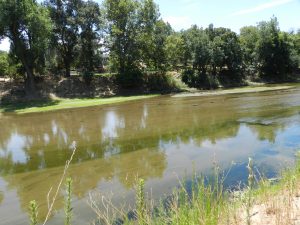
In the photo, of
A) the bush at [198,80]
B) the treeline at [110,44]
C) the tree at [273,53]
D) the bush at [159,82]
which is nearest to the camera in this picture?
the treeline at [110,44]

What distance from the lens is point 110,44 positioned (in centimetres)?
4878

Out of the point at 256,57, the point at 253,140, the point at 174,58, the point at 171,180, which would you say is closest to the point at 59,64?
the point at 174,58

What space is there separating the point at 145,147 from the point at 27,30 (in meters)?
31.9

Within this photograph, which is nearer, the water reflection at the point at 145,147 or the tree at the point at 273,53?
the water reflection at the point at 145,147

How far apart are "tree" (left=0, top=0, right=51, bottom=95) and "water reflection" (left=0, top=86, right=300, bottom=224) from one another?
1821 cm

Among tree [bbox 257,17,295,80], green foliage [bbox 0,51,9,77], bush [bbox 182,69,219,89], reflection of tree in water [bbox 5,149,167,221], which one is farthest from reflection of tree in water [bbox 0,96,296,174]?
tree [bbox 257,17,295,80]

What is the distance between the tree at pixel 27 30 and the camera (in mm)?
39750

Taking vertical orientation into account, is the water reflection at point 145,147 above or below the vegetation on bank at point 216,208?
below

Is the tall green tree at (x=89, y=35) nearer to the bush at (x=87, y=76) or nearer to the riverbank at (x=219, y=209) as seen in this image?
the bush at (x=87, y=76)

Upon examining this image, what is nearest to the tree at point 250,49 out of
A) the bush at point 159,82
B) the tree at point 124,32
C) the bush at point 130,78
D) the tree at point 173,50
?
the tree at point 173,50

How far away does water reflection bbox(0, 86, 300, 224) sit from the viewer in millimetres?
10820

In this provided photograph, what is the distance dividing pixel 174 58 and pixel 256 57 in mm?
14400

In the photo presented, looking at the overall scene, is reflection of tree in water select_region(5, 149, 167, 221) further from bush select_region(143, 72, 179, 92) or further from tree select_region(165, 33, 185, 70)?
tree select_region(165, 33, 185, 70)

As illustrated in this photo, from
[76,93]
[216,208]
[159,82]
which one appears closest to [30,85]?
[76,93]
